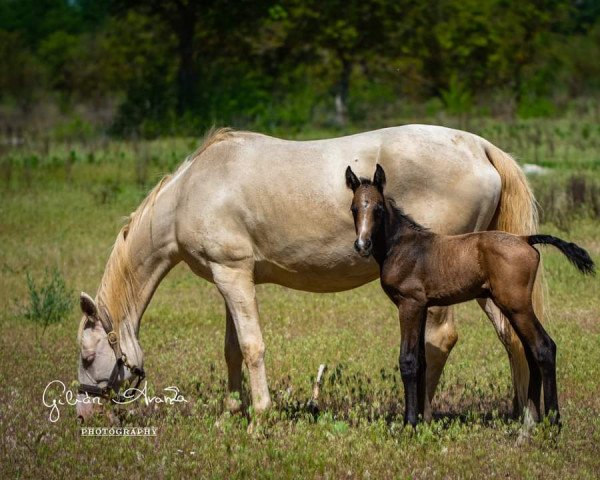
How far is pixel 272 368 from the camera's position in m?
9.10

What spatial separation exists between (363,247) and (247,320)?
1.40 meters

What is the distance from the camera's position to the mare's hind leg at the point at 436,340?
725 cm

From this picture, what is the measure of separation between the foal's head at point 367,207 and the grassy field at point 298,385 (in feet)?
4.01

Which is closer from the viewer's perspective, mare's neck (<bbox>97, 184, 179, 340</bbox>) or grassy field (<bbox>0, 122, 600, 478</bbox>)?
grassy field (<bbox>0, 122, 600, 478</bbox>)

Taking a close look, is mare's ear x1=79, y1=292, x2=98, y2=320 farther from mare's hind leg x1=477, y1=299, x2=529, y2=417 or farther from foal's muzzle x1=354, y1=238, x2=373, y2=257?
mare's hind leg x1=477, y1=299, x2=529, y2=417

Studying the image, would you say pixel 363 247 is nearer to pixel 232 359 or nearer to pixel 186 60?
pixel 232 359

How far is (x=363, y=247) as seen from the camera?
20.3ft

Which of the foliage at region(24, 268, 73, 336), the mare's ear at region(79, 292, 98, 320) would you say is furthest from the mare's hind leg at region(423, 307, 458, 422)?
the foliage at region(24, 268, 73, 336)

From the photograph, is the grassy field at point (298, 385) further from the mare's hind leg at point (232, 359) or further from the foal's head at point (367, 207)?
the foal's head at point (367, 207)

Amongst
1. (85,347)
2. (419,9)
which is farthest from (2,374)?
(419,9)

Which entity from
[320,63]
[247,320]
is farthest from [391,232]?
[320,63]

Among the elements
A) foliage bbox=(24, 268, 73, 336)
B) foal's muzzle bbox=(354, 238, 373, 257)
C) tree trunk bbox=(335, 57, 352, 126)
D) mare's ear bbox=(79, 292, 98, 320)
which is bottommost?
tree trunk bbox=(335, 57, 352, 126)

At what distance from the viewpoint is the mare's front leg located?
727 cm

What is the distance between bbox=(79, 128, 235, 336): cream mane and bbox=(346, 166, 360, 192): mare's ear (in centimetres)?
139
